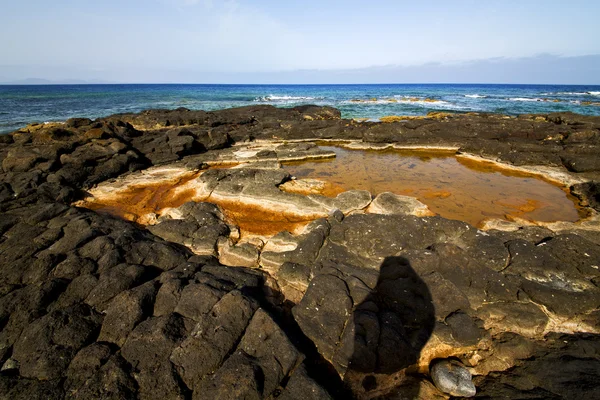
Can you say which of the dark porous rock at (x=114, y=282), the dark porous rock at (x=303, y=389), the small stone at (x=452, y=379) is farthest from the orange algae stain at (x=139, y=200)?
the small stone at (x=452, y=379)

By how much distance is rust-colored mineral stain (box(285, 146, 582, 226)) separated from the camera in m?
10.4

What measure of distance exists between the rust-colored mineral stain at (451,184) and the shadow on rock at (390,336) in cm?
537

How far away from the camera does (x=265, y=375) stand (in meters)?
3.97

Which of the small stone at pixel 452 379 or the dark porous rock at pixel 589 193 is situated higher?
the dark porous rock at pixel 589 193

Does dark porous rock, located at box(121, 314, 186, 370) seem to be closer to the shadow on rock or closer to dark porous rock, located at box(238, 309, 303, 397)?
dark porous rock, located at box(238, 309, 303, 397)

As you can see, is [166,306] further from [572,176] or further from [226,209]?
[572,176]

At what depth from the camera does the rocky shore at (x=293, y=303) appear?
13.5 ft

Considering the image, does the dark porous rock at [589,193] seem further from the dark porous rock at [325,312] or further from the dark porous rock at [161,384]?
the dark porous rock at [161,384]

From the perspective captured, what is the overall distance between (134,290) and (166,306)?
2.39ft

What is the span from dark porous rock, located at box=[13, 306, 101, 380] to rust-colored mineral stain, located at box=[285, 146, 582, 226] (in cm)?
930

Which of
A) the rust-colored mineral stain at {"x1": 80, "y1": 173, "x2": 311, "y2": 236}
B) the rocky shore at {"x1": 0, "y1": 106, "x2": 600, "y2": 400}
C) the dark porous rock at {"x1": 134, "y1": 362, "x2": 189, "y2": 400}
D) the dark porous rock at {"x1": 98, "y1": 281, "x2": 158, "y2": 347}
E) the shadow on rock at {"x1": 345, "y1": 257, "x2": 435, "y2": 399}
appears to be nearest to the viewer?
the dark porous rock at {"x1": 134, "y1": 362, "x2": 189, "y2": 400}

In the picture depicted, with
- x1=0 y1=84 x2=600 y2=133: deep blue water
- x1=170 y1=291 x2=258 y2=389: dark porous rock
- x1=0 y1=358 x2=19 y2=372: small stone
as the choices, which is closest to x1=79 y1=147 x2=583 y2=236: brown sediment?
x1=170 y1=291 x2=258 y2=389: dark porous rock

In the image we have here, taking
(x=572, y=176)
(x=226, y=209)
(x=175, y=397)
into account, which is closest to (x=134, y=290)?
(x=175, y=397)

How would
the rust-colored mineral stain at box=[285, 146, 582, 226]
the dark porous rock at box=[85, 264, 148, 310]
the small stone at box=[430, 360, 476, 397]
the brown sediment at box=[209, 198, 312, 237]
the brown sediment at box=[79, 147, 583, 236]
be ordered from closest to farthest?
1. the small stone at box=[430, 360, 476, 397]
2. the dark porous rock at box=[85, 264, 148, 310]
3. the brown sediment at box=[209, 198, 312, 237]
4. the brown sediment at box=[79, 147, 583, 236]
5. the rust-colored mineral stain at box=[285, 146, 582, 226]
